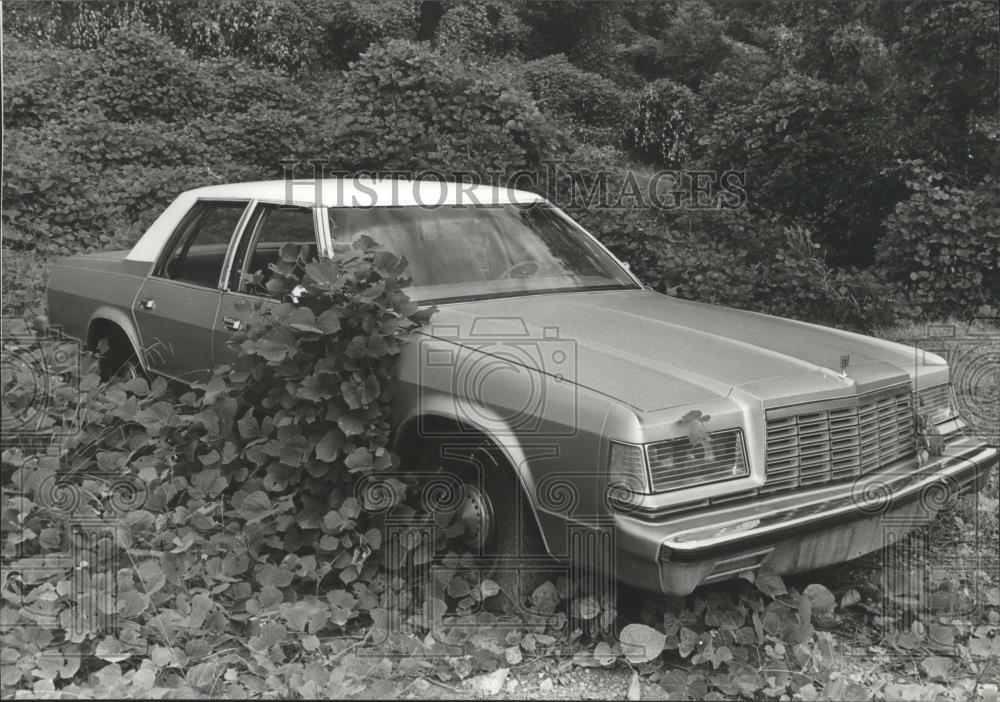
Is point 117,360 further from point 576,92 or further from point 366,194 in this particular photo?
point 576,92

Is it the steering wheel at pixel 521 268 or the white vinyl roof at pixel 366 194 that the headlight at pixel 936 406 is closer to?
the steering wheel at pixel 521 268

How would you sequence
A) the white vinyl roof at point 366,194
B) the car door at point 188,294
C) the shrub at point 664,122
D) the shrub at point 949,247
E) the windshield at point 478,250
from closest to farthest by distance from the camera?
the windshield at point 478,250, the white vinyl roof at point 366,194, the car door at point 188,294, the shrub at point 949,247, the shrub at point 664,122

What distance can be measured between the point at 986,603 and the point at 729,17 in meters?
9.83

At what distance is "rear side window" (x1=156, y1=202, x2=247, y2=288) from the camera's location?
4672 millimetres

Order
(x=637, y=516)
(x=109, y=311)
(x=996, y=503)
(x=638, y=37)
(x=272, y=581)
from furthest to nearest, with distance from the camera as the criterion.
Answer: (x=638, y=37) → (x=109, y=311) → (x=996, y=503) → (x=272, y=581) → (x=637, y=516)

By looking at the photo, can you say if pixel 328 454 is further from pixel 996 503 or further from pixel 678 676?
pixel 996 503

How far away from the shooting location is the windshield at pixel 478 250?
4.01m

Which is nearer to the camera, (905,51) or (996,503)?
(996,503)

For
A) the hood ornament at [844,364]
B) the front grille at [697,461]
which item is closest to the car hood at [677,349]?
the hood ornament at [844,364]

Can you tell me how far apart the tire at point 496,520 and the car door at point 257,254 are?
1.20m

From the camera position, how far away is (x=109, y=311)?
508cm

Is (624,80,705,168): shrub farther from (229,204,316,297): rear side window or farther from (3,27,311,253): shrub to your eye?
(229,204,316,297): rear side window

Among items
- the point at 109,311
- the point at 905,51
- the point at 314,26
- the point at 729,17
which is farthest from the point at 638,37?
the point at 109,311

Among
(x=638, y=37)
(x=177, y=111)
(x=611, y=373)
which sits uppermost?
(x=638, y=37)
